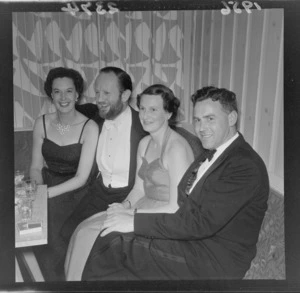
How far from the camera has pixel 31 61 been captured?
5.81 feet

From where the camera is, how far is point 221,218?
5.41 ft

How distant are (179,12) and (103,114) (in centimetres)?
50

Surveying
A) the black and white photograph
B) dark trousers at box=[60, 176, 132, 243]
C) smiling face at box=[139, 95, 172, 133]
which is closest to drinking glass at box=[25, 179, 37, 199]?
the black and white photograph

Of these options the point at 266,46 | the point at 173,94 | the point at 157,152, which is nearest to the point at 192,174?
the point at 157,152

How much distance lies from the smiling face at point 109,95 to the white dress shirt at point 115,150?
28mm

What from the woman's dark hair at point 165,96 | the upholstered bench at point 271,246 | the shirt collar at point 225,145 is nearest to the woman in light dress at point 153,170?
the woman's dark hair at point 165,96

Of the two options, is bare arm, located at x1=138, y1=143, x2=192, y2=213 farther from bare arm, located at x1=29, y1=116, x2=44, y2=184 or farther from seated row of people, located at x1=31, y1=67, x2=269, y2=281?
bare arm, located at x1=29, y1=116, x2=44, y2=184

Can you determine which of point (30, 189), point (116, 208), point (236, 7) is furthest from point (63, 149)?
point (236, 7)

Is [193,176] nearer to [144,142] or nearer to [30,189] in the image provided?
[144,142]

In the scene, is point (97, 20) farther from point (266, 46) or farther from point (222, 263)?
point (222, 263)

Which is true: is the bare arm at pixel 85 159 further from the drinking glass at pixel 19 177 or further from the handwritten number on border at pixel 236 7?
the handwritten number on border at pixel 236 7

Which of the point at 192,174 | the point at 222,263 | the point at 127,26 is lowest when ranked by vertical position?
the point at 222,263

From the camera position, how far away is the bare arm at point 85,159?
5.84 feet

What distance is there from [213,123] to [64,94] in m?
0.60
